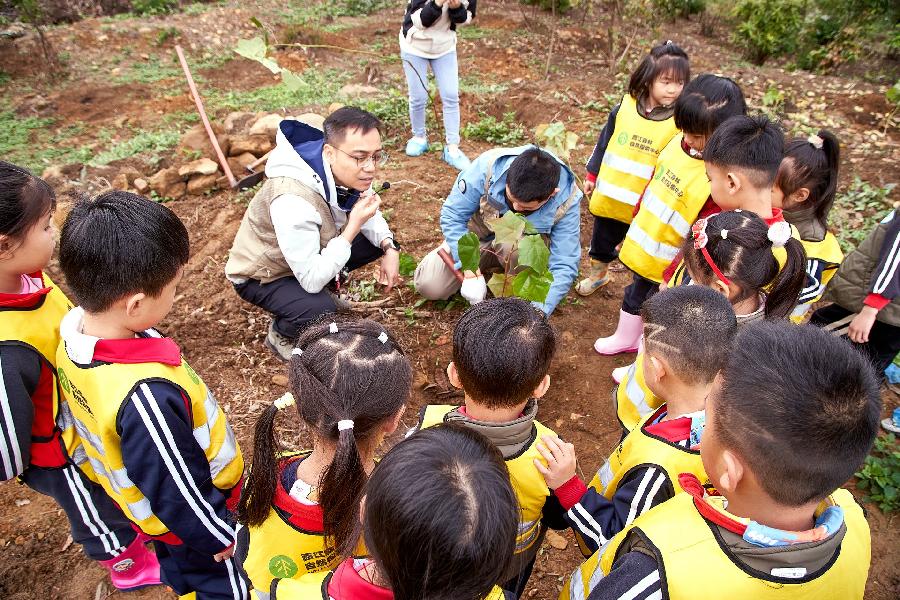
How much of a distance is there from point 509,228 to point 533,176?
1.04 ft

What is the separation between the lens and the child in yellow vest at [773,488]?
3.41ft

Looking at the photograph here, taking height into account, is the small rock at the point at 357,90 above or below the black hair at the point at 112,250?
below

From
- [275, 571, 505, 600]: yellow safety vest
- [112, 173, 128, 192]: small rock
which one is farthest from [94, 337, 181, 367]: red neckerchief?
[112, 173, 128, 192]: small rock

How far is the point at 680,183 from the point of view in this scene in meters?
2.75

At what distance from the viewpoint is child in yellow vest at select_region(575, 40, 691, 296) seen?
3223mm

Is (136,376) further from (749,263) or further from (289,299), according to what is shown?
(749,263)

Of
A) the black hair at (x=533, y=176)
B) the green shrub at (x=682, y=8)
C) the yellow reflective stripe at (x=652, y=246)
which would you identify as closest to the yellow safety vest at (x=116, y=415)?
the black hair at (x=533, y=176)

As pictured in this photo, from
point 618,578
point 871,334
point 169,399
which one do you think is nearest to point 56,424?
point 169,399

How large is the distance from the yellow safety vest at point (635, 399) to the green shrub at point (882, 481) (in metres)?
1.58

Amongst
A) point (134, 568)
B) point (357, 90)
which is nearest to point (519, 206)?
point (134, 568)

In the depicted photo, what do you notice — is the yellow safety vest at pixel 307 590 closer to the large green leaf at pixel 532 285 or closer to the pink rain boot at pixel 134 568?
the pink rain boot at pixel 134 568

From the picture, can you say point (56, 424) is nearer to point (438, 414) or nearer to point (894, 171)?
point (438, 414)

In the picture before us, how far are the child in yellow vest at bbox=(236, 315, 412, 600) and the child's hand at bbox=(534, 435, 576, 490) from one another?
45cm

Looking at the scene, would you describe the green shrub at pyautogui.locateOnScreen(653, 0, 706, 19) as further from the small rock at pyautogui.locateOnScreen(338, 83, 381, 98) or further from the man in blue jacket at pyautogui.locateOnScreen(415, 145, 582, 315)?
the man in blue jacket at pyautogui.locateOnScreen(415, 145, 582, 315)
